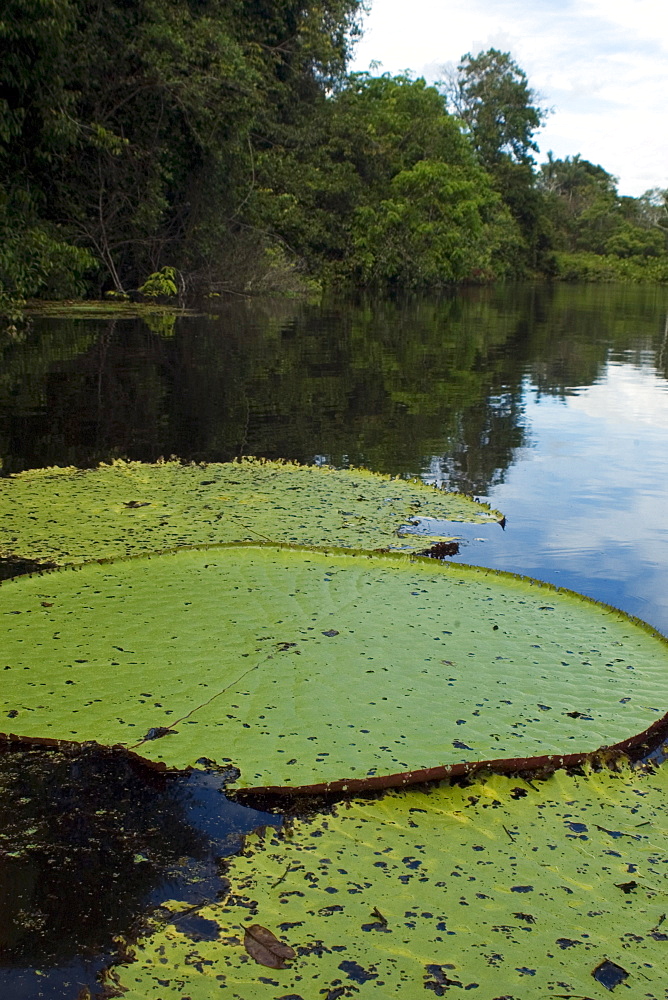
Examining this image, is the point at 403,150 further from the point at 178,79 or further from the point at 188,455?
the point at 188,455

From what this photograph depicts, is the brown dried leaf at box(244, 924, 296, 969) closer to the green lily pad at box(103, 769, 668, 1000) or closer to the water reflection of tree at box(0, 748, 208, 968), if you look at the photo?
the green lily pad at box(103, 769, 668, 1000)

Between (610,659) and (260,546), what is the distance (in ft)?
4.32

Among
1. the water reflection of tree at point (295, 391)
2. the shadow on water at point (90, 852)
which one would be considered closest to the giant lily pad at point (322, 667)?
the shadow on water at point (90, 852)

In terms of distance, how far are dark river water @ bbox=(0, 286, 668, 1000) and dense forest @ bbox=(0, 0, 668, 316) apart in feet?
7.72

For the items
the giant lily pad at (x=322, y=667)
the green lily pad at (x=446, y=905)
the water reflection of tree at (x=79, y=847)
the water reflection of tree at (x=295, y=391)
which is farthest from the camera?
the water reflection of tree at (x=295, y=391)

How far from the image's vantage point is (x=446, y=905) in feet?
4.88

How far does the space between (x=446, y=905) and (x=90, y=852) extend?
0.68m

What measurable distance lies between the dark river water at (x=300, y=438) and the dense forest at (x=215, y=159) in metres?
2.35

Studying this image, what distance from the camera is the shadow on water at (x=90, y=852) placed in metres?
1.42

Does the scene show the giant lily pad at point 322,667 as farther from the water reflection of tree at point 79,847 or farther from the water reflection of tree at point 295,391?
the water reflection of tree at point 295,391

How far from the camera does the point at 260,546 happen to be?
10.5ft

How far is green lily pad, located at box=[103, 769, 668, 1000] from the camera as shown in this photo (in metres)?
1.33

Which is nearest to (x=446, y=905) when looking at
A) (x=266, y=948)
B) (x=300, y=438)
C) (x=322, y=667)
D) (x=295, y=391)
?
(x=266, y=948)

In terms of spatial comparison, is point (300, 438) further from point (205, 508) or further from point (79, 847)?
point (79, 847)
